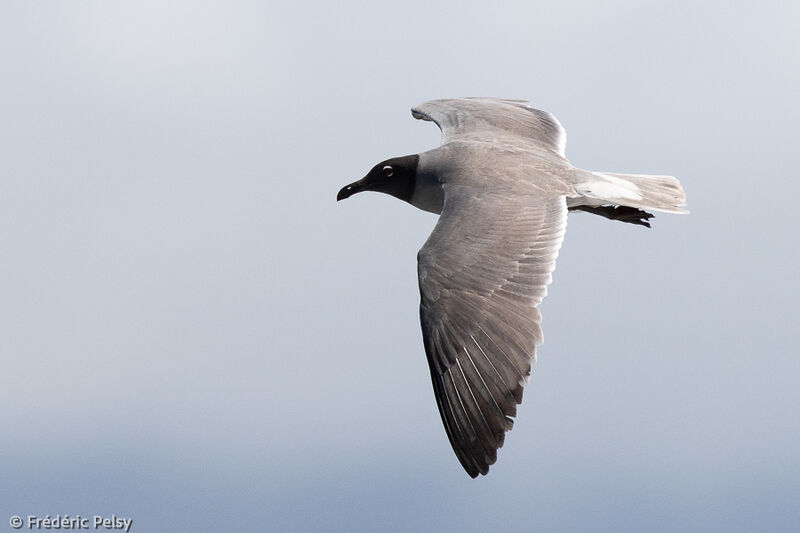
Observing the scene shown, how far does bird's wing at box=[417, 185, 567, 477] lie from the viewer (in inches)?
377

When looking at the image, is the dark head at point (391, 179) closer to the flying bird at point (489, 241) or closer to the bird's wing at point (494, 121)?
the flying bird at point (489, 241)

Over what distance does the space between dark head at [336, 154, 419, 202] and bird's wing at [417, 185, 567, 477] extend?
2.06m

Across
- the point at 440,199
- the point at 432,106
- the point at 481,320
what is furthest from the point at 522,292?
the point at 432,106

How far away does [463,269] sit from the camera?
10562 mm

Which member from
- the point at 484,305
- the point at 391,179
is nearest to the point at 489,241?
the point at 484,305

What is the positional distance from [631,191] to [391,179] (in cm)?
302

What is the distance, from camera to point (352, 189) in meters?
14.5

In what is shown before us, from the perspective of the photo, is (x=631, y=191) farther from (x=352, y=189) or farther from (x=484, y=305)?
→ (x=352, y=189)

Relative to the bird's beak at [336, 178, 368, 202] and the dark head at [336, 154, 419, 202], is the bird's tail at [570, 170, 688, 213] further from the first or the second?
the bird's beak at [336, 178, 368, 202]

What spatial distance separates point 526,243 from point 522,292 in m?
0.75

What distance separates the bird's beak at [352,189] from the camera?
14.5 meters

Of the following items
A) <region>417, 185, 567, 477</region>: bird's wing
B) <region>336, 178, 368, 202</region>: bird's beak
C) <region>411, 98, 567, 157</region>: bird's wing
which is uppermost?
<region>411, 98, 567, 157</region>: bird's wing

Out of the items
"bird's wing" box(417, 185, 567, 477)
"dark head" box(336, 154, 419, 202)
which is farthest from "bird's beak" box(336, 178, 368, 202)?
"bird's wing" box(417, 185, 567, 477)

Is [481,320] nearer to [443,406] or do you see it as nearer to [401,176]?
[443,406]
